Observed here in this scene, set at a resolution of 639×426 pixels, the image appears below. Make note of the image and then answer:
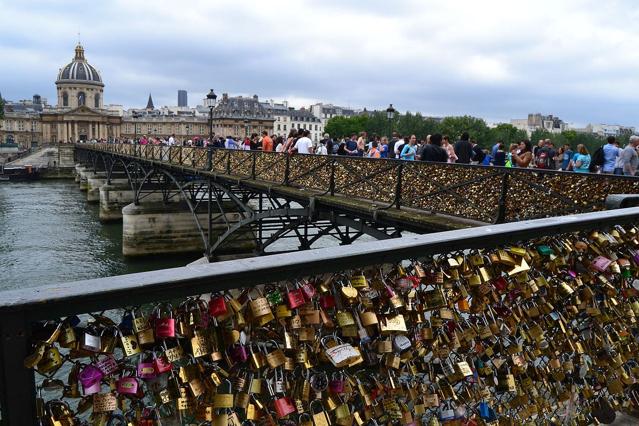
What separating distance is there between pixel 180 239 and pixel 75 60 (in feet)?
439

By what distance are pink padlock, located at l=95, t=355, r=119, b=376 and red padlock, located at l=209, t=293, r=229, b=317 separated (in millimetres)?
332

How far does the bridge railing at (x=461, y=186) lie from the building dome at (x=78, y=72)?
471 ft

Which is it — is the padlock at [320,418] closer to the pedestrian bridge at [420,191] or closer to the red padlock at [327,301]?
the red padlock at [327,301]

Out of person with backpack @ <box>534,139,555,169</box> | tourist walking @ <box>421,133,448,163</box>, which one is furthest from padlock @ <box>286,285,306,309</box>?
person with backpack @ <box>534,139,555,169</box>

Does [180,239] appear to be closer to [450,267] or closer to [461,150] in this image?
[461,150]

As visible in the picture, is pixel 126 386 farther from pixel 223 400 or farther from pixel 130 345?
pixel 223 400

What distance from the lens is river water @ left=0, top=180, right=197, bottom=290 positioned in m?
22.1

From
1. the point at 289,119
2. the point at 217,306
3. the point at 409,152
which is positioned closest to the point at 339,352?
the point at 217,306

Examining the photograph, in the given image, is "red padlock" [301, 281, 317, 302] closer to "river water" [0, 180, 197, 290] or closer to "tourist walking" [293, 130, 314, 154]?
"tourist walking" [293, 130, 314, 154]

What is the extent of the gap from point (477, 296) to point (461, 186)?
583 cm

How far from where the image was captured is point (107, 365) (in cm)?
173

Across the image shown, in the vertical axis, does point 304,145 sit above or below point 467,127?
below

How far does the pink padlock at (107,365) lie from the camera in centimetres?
172

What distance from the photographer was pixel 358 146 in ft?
54.1
